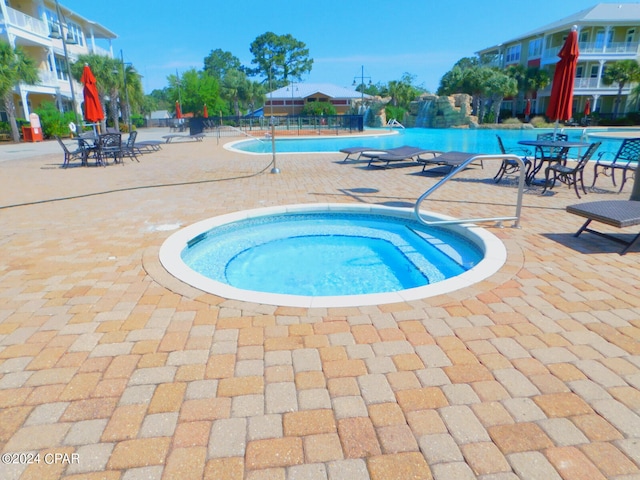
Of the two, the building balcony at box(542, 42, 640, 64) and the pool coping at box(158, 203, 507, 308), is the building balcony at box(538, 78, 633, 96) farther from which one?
the pool coping at box(158, 203, 507, 308)

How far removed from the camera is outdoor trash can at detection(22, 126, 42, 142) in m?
22.9

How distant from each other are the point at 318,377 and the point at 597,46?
45.1m

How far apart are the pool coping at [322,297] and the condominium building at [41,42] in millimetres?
23120

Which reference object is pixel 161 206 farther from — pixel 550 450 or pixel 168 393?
pixel 550 450

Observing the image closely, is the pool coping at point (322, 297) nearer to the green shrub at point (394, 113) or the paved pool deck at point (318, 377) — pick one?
the paved pool deck at point (318, 377)

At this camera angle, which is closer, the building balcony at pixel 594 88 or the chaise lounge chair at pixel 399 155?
the chaise lounge chair at pixel 399 155

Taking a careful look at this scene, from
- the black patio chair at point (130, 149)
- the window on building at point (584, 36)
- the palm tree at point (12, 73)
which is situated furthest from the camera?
the window on building at point (584, 36)

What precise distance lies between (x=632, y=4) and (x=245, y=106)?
46333mm

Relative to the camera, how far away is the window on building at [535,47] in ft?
132

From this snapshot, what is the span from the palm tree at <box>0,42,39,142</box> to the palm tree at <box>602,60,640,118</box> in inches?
1682

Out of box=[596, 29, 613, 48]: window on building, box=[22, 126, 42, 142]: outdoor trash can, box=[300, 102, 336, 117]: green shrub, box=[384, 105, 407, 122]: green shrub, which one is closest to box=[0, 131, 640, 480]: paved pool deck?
box=[22, 126, 42, 142]: outdoor trash can

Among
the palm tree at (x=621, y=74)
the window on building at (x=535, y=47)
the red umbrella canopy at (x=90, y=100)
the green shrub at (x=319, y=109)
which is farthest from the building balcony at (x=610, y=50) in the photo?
the red umbrella canopy at (x=90, y=100)

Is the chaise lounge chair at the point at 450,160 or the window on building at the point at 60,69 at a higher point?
the window on building at the point at 60,69

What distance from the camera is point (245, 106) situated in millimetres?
60156
